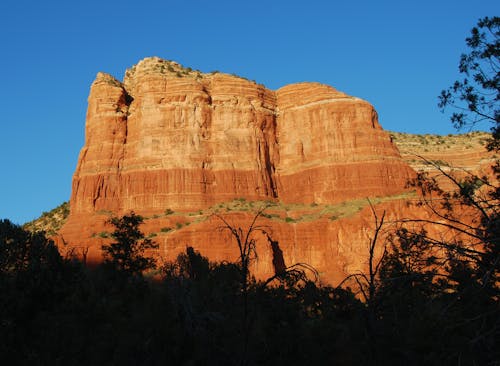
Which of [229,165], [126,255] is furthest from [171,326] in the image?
[229,165]

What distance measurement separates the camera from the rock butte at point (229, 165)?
61.7 m

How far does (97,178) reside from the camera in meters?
68.1

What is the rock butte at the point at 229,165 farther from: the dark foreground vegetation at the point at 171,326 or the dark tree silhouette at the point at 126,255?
the dark foreground vegetation at the point at 171,326

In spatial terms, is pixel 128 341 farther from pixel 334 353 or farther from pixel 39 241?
Result: pixel 334 353

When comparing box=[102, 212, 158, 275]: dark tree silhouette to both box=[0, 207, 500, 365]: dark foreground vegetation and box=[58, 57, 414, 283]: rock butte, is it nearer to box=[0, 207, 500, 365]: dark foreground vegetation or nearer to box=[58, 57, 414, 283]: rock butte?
box=[58, 57, 414, 283]: rock butte

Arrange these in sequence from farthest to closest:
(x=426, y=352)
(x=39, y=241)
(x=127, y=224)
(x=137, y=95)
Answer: (x=137, y=95) → (x=127, y=224) → (x=39, y=241) → (x=426, y=352)

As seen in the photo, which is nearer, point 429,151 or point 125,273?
point 125,273

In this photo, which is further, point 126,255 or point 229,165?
point 229,165

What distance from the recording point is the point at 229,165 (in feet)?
226

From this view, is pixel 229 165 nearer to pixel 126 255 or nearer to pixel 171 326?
pixel 126 255

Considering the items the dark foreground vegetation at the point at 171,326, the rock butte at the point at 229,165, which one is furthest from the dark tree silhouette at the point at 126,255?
the dark foreground vegetation at the point at 171,326

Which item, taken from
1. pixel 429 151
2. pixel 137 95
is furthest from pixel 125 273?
pixel 429 151

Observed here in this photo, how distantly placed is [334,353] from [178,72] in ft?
175

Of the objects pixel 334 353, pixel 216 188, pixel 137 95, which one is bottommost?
pixel 334 353
